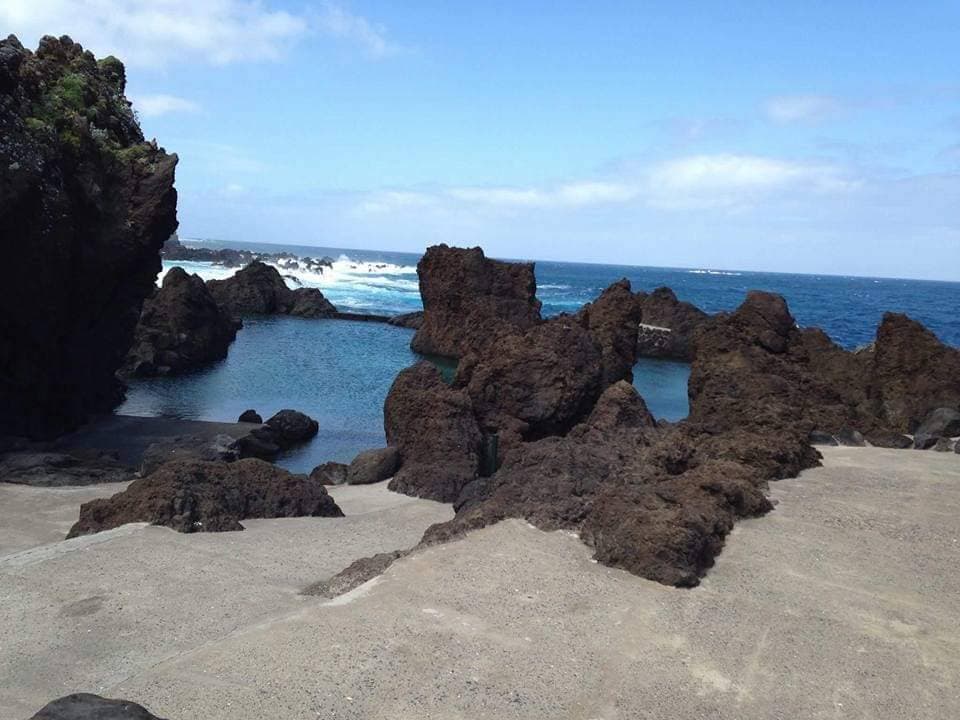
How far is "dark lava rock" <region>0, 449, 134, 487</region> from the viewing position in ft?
48.0

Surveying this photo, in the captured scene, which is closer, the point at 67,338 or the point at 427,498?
the point at 427,498

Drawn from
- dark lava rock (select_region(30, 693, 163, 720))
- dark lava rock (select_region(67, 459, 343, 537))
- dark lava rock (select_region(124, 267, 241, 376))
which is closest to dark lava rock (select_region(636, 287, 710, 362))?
dark lava rock (select_region(124, 267, 241, 376))

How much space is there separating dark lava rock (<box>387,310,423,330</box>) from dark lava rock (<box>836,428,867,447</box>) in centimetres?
4222

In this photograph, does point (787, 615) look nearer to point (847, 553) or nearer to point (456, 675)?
point (847, 553)

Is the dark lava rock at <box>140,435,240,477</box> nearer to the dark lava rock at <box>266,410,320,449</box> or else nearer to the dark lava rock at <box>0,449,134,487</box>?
the dark lava rock at <box>0,449,134,487</box>

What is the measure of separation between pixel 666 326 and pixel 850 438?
3019cm

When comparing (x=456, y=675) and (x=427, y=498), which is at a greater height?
(x=456, y=675)

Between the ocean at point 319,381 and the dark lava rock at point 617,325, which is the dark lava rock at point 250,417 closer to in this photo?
the ocean at point 319,381

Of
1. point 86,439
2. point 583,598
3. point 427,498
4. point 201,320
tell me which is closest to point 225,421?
point 86,439

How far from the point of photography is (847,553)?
8453 mm

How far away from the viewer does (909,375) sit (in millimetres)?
21281

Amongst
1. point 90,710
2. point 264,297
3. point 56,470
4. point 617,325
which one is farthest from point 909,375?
point 264,297

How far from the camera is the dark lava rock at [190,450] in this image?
1661 cm

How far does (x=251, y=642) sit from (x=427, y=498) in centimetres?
875
